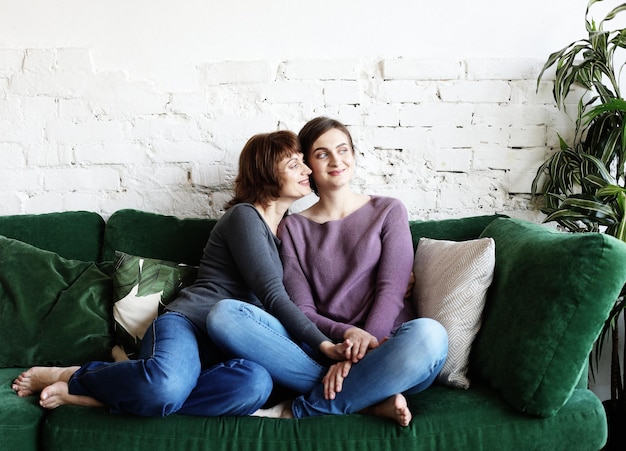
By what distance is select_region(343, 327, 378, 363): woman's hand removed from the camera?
1.55 meters

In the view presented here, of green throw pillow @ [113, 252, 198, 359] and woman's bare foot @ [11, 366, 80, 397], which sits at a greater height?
green throw pillow @ [113, 252, 198, 359]

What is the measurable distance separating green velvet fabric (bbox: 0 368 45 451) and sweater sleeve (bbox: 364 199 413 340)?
913 millimetres

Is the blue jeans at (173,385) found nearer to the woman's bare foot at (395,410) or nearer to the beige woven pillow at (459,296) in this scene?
the woman's bare foot at (395,410)

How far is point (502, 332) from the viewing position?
152 centimetres

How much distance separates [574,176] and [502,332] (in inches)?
36.2

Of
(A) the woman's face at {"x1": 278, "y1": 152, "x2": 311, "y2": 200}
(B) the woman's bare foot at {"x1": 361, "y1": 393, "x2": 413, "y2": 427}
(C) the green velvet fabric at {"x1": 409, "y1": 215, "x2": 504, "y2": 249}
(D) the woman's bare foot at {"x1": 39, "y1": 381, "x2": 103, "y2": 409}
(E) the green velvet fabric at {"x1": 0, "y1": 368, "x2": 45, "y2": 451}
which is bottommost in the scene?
(E) the green velvet fabric at {"x1": 0, "y1": 368, "x2": 45, "y2": 451}

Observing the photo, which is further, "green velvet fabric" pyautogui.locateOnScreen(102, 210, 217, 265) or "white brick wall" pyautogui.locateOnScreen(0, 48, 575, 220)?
"white brick wall" pyautogui.locateOnScreen(0, 48, 575, 220)

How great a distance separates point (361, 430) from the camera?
1429 millimetres

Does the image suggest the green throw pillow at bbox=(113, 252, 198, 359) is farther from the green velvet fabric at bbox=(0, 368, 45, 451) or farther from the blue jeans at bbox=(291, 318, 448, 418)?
the blue jeans at bbox=(291, 318, 448, 418)

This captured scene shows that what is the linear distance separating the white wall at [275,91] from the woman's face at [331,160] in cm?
33

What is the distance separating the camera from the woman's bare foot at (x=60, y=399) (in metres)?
1.55

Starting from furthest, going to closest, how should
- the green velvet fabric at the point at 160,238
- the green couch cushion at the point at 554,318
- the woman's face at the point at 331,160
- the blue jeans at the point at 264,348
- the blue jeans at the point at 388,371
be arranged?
the green velvet fabric at the point at 160,238 < the woman's face at the point at 331,160 < the blue jeans at the point at 264,348 < the blue jeans at the point at 388,371 < the green couch cushion at the point at 554,318

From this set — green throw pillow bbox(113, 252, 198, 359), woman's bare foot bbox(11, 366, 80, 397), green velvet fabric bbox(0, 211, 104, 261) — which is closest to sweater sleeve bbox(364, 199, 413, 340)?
green throw pillow bbox(113, 252, 198, 359)

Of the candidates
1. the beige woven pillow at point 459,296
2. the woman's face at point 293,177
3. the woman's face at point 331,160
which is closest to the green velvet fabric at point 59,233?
the woman's face at point 293,177
